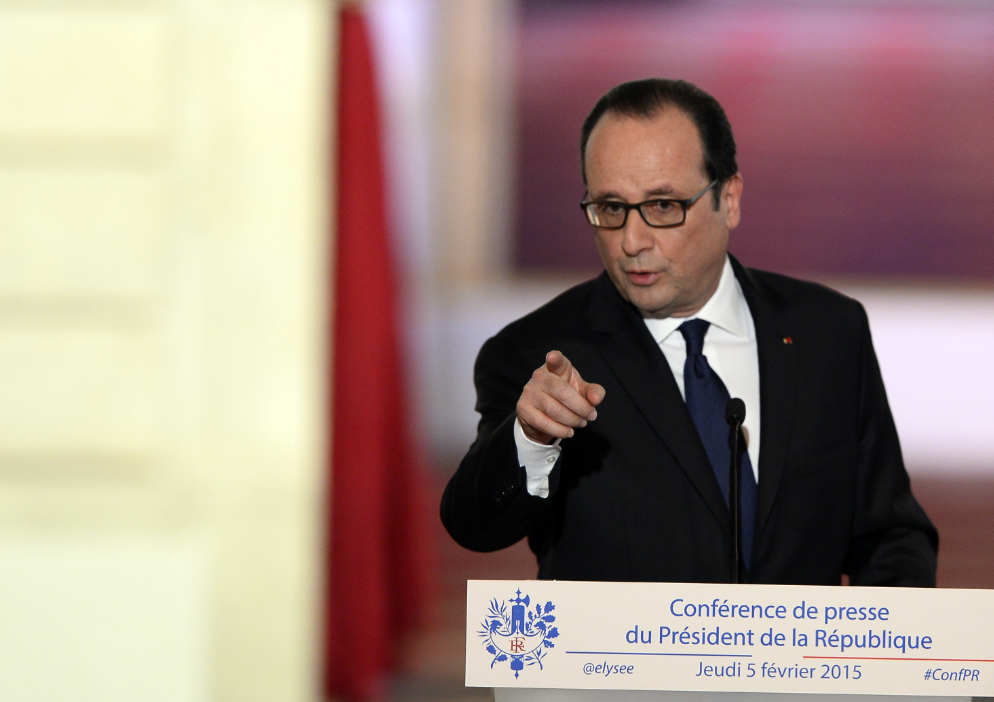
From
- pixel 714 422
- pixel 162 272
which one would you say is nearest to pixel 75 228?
pixel 162 272

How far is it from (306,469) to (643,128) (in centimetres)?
190

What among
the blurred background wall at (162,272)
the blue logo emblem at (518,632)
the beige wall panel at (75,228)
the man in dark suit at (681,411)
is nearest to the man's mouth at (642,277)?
the man in dark suit at (681,411)

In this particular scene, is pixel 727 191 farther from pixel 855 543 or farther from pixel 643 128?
pixel 855 543

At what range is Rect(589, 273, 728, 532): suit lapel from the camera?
4.20 feet

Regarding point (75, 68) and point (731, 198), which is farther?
point (75, 68)

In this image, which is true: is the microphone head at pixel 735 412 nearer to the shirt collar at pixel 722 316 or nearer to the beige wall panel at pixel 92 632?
the shirt collar at pixel 722 316

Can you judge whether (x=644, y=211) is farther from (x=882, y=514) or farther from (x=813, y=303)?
(x=882, y=514)

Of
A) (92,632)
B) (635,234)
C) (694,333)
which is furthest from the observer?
(92,632)

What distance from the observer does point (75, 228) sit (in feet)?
8.87

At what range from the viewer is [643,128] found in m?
1.28

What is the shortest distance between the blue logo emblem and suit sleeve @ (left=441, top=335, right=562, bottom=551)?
23 centimetres

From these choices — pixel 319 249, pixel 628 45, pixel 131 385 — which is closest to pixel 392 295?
pixel 319 249

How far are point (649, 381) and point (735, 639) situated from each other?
416 millimetres

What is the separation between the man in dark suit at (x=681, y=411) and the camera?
1.28 metres
